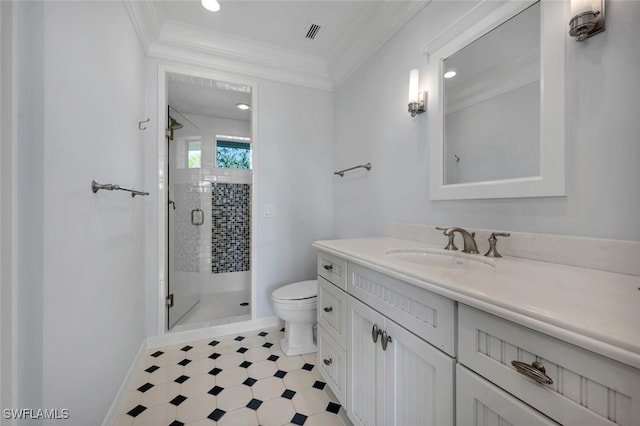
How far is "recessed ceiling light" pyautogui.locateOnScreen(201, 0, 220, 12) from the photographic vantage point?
1.68m

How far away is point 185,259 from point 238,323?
41.9 inches

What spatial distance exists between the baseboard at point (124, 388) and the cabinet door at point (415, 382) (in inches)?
52.4

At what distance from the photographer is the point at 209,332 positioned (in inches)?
85.4

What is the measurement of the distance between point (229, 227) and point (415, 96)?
2.76 m

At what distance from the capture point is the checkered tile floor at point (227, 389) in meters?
1.32

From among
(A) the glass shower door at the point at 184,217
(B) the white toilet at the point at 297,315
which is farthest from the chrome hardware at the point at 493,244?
(A) the glass shower door at the point at 184,217

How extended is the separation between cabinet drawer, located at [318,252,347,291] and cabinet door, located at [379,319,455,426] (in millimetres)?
367

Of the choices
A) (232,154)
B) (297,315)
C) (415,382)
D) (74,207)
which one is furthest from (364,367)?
(232,154)

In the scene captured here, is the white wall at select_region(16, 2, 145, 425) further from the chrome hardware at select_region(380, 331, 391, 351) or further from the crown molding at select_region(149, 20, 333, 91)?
the chrome hardware at select_region(380, 331, 391, 351)

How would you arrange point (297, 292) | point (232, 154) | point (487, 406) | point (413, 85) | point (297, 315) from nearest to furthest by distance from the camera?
point (487, 406) → point (413, 85) → point (297, 315) → point (297, 292) → point (232, 154)

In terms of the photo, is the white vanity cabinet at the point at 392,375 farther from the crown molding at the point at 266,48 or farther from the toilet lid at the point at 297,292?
the crown molding at the point at 266,48

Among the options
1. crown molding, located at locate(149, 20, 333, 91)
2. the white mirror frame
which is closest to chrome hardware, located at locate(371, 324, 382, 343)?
the white mirror frame

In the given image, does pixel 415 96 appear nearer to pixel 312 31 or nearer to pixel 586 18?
pixel 586 18

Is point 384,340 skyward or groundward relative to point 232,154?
groundward
